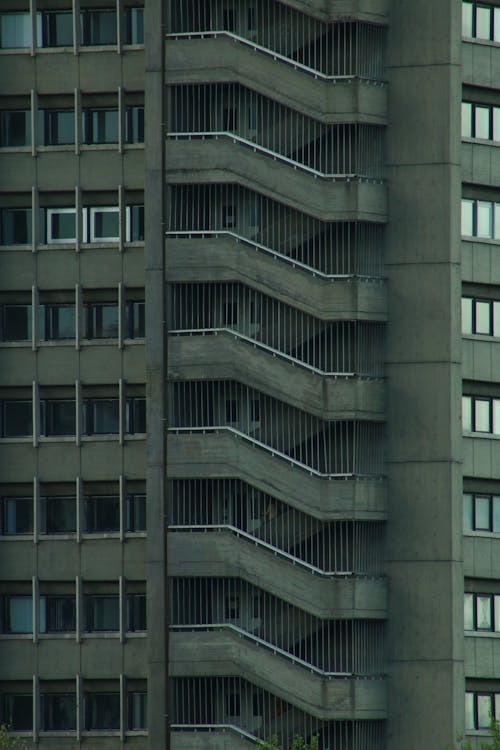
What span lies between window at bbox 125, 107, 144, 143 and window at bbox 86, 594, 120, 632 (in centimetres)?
1637

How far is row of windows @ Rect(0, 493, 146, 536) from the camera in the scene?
2527 inches

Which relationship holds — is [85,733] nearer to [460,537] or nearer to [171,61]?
[460,537]

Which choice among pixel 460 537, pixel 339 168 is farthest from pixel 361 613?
pixel 339 168

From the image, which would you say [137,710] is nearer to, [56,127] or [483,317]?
[483,317]

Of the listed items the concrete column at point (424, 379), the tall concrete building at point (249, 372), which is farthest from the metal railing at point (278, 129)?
the concrete column at point (424, 379)

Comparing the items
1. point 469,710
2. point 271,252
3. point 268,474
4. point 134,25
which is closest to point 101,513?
point 268,474

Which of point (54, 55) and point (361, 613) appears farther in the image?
point (54, 55)

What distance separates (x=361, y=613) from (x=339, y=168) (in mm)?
15387

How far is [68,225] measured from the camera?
2579 inches

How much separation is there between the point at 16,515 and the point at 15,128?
46.0ft

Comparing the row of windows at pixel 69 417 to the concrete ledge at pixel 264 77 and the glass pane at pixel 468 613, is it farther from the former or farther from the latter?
the glass pane at pixel 468 613

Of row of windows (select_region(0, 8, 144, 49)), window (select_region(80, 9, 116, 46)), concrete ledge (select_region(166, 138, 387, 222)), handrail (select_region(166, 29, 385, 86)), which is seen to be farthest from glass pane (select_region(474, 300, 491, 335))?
window (select_region(80, 9, 116, 46))

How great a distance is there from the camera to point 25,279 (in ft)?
214

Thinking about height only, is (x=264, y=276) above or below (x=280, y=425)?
above
